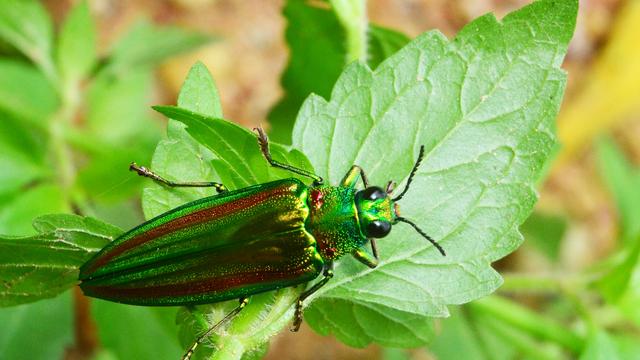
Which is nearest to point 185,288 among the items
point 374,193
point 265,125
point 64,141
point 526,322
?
point 374,193

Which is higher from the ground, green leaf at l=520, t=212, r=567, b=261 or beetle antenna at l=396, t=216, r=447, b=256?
beetle antenna at l=396, t=216, r=447, b=256

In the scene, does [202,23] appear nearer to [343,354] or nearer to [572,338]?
[343,354]

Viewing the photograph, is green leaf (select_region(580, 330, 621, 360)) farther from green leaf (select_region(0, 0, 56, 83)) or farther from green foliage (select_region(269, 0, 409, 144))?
green leaf (select_region(0, 0, 56, 83))

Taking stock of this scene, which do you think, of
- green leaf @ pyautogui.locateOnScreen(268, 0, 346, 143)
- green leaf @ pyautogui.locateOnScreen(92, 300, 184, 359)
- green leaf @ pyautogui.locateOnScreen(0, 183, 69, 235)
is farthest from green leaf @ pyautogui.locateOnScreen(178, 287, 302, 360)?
green leaf @ pyautogui.locateOnScreen(268, 0, 346, 143)

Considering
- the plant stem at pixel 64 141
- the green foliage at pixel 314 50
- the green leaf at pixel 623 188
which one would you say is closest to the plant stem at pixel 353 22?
the green foliage at pixel 314 50

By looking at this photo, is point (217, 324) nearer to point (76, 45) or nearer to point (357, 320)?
point (357, 320)
